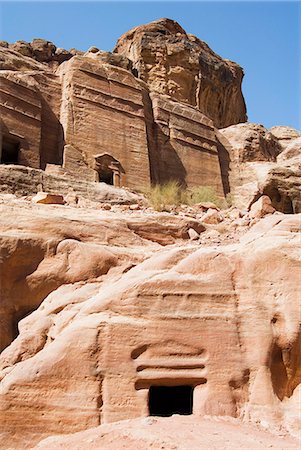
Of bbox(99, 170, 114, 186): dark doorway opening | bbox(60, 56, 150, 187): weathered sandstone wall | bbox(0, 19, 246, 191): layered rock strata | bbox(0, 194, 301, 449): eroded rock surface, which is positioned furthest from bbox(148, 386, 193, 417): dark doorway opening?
bbox(99, 170, 114, 186): dark doorway opening

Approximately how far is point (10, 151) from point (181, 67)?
14.3 m

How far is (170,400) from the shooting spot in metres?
8.97

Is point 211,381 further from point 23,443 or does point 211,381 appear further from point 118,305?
point 23,443

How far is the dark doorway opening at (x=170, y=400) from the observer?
881 centimetres

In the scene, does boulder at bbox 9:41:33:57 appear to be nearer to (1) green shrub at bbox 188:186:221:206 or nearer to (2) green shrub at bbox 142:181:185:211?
(2) green shrub at bbox 142:181:185:211

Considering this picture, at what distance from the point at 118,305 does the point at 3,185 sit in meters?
7.63

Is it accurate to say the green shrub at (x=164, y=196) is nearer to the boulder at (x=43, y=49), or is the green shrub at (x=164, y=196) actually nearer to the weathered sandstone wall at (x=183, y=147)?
the weathered sandstone wall at (x=183, y=147)

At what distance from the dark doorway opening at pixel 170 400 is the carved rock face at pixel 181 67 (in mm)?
21676

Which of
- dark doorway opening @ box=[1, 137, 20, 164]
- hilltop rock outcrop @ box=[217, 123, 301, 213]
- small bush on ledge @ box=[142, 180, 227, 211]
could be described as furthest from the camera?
hilltop rock outcrop @ box=[217, 123, 301, 213]

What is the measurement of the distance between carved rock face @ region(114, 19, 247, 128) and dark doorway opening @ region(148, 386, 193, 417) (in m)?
→ 21.7

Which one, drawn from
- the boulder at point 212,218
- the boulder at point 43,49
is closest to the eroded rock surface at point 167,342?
the boulder at point 212,218

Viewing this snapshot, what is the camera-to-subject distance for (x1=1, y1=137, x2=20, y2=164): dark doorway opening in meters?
18.8

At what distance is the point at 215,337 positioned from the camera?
7.84 meters

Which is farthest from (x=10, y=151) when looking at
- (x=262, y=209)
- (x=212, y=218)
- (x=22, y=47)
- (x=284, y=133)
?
(x=284, y=133)
